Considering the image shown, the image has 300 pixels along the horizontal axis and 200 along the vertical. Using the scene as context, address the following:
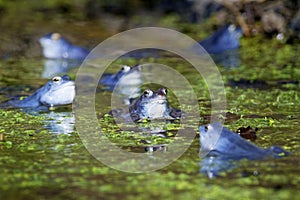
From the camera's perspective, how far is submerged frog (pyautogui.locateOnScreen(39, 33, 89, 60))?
10500 millimetres

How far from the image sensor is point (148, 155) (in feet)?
17.3

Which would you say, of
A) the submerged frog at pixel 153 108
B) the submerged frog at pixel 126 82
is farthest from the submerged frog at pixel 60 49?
the submerged frog at pixel 153 108

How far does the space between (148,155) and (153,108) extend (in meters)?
1.43

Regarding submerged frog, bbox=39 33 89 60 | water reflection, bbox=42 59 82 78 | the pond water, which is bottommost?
→ the pond water

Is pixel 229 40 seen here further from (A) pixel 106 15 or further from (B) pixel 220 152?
(B) pixel 220 152

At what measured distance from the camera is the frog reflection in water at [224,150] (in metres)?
5.02

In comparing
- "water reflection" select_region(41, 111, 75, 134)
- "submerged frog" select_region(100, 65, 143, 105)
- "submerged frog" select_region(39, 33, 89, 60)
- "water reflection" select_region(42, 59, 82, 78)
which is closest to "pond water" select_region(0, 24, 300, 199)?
"water reflection" select_region(41, 111, 75, 134)

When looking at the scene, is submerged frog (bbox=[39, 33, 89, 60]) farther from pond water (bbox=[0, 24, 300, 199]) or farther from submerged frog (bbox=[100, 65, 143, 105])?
submerged frog (bbox=[100, 65, 143, 105])

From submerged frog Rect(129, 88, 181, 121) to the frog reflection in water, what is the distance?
130 centimetres

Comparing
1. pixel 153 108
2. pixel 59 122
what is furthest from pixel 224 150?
pixel 59 122

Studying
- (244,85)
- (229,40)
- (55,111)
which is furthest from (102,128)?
(229,40)

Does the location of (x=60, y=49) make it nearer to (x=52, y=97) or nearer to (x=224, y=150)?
(x=52, y=97)

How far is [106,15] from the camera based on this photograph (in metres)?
13.0

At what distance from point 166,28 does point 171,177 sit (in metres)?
7.50
